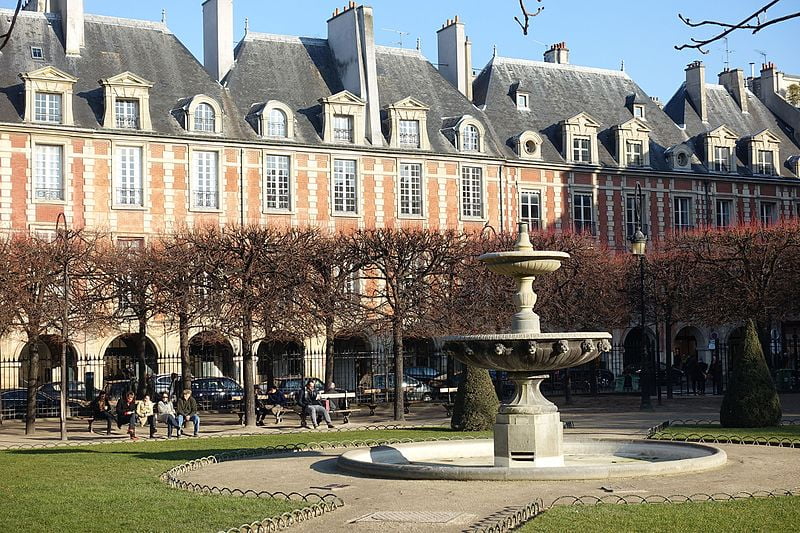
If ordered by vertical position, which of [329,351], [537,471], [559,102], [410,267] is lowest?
[537,471]

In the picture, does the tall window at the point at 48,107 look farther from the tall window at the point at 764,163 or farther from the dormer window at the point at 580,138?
the tall window at the point at 764,163

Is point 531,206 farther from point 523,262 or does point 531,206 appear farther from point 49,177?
point 523,262

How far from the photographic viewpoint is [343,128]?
3866 centimetres

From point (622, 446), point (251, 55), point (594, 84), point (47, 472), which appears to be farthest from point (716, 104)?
point (47, 472)

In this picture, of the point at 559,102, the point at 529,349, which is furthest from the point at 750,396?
the point at 559,102

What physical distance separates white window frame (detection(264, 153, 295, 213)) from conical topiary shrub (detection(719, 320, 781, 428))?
62.7 ft

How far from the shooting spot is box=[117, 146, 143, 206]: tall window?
116ft

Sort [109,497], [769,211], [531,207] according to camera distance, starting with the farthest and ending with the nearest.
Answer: [769,211] → [531,207] → [109,497]

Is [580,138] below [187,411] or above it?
above

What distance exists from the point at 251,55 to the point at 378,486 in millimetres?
28333

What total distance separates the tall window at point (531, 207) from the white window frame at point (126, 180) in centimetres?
1259

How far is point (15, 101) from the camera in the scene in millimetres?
34281

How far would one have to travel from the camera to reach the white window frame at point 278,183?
1464 inches

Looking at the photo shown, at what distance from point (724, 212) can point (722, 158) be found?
199 centimetres
